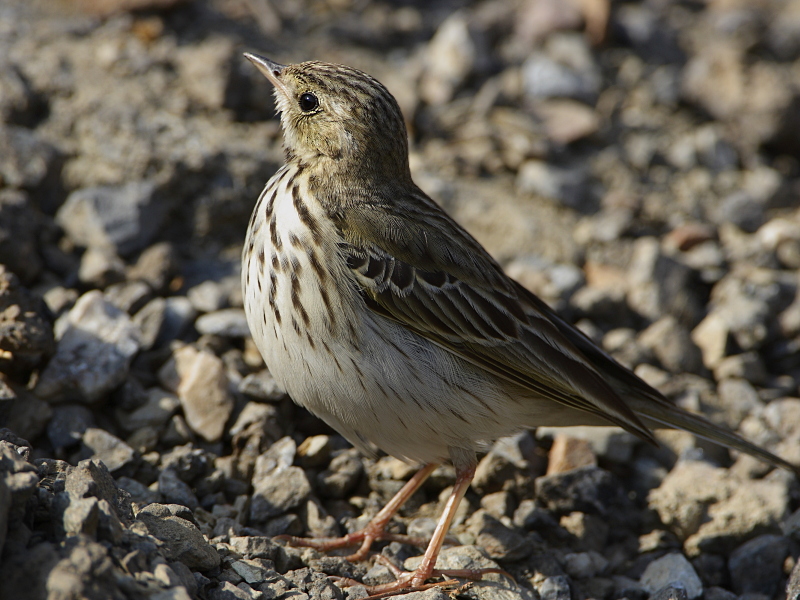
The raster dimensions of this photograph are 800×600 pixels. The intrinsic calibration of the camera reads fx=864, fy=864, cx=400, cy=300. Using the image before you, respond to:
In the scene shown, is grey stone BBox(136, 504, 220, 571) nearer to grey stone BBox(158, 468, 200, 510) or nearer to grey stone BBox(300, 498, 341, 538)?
grey stone BBox(158, 468, 200, 510)

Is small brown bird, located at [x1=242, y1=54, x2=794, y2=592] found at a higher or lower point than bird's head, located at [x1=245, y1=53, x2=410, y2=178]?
lower

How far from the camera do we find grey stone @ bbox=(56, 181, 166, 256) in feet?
20.2

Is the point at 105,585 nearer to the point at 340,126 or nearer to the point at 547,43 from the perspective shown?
the point at 340,126

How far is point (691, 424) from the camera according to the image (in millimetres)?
5051

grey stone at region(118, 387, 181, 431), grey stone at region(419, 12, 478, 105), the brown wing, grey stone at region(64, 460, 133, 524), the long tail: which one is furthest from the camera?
grey stone at region(419, 12, 478, 105)

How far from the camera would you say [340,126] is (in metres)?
4.77

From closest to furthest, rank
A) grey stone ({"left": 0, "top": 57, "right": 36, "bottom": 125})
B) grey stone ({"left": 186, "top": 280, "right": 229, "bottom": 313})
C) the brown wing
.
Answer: the brown wing < grey stone ({"left": 186, "top": 280, "right": 229, "bottom": 313}) < grey stone ({"left": 0, "top": 57, "right": 36, "bottom": 125})

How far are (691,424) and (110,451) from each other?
332 cm

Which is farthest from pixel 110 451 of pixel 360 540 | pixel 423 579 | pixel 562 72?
pixel 562 72

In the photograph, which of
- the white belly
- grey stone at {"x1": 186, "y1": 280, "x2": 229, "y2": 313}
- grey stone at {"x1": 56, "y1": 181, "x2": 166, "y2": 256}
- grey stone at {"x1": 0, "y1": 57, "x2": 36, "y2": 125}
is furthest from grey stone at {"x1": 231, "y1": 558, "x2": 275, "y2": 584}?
grey stone at {"x1": 0, "y1": 57, "x2": 36, "y2": 125}

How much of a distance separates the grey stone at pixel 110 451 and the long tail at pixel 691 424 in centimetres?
290

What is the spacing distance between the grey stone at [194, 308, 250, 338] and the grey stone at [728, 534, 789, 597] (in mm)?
3376

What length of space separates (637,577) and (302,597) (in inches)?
83.7

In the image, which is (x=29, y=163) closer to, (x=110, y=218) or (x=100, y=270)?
(x=110, y=218)
